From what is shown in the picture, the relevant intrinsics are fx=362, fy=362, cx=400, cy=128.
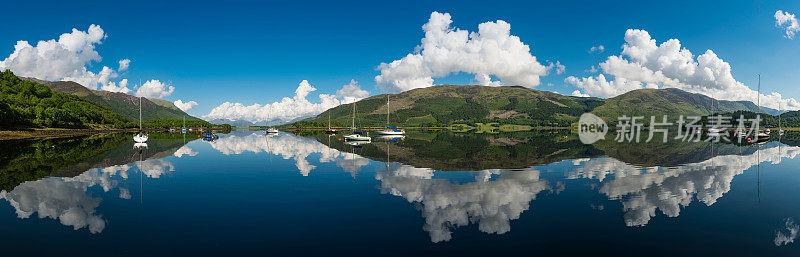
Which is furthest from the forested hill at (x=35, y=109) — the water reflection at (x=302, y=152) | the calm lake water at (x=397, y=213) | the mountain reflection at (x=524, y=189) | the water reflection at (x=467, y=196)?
the water reflection at (x=467, y=196)

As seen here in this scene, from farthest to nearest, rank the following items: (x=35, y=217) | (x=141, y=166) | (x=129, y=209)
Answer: (x=141, y=166), (x=129, y=209), (x=35, y=217)

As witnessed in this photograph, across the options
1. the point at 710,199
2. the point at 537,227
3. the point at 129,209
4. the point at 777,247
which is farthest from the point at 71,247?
the point at 710,199

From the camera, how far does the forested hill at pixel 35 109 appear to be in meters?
99.0

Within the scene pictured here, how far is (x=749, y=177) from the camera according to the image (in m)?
30.6

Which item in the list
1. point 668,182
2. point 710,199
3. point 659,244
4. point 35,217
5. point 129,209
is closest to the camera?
point 659,244

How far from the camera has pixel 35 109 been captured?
114125 millimetres

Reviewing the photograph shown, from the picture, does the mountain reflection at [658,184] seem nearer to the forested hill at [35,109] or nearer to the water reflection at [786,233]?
the water reflection at [786,233]

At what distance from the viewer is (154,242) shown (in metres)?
13.2

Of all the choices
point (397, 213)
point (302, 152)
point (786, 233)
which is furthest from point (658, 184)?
point (302, 152)

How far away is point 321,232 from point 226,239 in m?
3.50

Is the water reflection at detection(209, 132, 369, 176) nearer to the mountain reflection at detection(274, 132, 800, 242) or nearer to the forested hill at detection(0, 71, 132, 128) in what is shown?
the mountain reflection at detection(274, 132, 800, 242)

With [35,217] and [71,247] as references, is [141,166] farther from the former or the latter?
[71,247]

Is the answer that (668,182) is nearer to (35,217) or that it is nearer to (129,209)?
(129,209)

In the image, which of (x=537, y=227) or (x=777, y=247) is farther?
(x=537, y=227)
